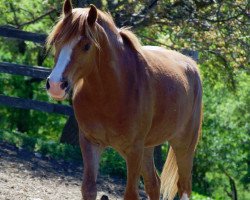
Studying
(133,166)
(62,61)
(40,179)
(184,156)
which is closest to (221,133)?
(40,179)

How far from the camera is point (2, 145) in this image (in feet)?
31.6

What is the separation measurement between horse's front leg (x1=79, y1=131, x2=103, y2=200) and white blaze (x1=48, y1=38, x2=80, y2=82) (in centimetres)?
93

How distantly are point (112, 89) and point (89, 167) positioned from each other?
621mm

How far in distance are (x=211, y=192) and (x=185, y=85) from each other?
2067 centimetres

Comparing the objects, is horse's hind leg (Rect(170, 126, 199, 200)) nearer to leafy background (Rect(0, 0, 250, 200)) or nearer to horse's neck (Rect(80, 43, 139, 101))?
horse's neck (Rect(80, 43, 139, 101))

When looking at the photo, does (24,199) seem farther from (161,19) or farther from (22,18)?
(22,18)

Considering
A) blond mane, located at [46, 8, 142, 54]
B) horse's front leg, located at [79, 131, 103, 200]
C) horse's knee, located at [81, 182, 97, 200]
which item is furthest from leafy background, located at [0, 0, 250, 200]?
blond mane, located at [46, 8, 142, 54]

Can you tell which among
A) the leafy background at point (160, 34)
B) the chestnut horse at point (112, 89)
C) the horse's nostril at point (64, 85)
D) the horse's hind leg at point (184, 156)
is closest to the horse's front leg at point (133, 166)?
the chestnut horse at point (112, 89)

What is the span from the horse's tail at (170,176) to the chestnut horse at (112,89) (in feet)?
2.50

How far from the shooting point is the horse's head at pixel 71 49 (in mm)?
4625

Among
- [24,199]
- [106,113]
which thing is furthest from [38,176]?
[106,113]

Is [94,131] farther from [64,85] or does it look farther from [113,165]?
[113,165]

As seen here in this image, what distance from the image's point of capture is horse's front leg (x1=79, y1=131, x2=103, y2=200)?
5266 millimetres

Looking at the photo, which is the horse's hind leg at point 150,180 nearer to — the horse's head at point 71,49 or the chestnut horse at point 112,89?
the chestnut horse at point 112,89
